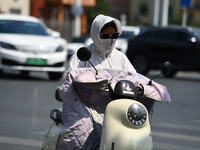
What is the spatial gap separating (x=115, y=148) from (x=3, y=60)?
11808 mm

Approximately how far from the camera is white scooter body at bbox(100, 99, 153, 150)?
14.1 ft

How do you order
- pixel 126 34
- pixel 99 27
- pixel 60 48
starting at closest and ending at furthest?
pixel 99 27
pixel 60 48
pixel 126 34

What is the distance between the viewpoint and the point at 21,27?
1700 cm

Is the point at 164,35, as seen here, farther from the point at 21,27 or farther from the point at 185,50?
the point at 21,27

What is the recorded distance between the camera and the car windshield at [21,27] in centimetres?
1681

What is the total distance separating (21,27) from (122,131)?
12928 millimetres

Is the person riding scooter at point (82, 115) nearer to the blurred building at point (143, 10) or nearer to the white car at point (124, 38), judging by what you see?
the white car at point (124, 38)

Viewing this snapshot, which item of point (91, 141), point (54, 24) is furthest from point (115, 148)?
point (54, 24)

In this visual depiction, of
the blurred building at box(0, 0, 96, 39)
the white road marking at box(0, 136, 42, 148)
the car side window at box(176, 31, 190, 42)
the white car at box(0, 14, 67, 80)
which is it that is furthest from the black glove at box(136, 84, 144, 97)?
the blurred building at box(0, 0, 96, 39)

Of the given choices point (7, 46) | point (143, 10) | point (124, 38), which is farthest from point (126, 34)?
point (143, 10)

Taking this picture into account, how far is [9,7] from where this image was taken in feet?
157

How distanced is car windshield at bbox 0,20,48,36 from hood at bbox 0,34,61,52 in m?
0.43

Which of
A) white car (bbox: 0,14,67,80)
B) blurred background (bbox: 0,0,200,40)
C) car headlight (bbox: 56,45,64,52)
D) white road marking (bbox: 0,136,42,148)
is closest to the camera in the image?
white road marking (bbox: 0,136,42,148)

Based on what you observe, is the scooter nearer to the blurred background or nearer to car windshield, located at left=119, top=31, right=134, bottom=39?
the blurred background
